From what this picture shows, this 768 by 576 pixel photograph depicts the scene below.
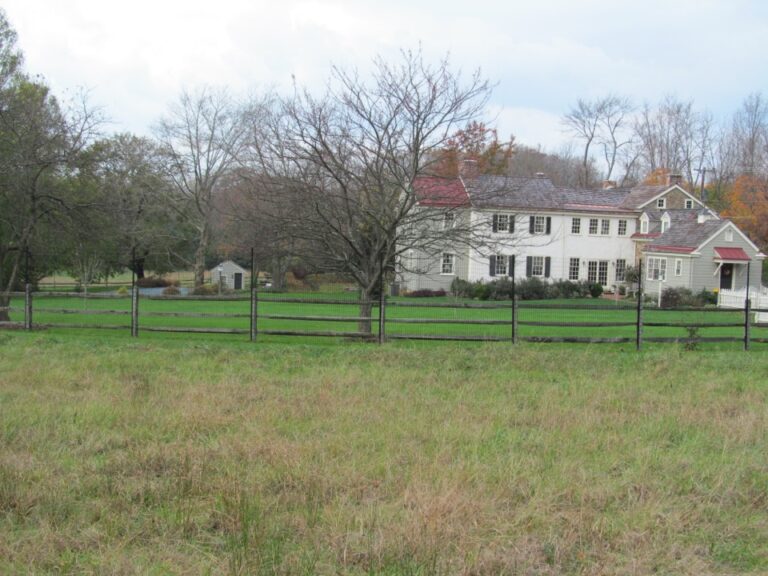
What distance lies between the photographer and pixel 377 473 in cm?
694

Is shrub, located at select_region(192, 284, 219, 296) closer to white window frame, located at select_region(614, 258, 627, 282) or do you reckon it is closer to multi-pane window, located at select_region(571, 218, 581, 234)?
multi-pane window, located at select_region(571, 218, 581, 234)

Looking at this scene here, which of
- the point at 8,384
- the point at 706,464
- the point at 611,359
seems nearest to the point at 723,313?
the point at 611,359

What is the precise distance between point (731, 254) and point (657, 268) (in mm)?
4056

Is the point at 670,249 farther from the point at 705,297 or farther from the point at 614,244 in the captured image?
the point at 705,297

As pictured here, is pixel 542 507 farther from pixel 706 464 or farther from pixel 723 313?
pixel 723 313

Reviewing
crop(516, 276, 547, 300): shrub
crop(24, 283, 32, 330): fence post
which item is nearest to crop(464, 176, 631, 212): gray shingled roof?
crop(516, 276, 547, 300): shrub

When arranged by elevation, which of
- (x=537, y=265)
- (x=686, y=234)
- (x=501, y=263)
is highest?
(x=686, y=234)

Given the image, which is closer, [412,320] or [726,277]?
[412,320]

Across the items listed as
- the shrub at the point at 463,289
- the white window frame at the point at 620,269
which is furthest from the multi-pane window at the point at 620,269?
the shrub at the point at 463,289

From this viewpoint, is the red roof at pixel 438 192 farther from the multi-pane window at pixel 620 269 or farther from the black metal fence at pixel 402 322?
the multi-pane window at pixel 620 269

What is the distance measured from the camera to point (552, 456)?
7.63m

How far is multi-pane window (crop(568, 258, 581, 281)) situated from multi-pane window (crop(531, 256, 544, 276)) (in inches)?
65.5

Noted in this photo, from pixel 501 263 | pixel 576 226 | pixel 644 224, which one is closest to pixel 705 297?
pixel 644 224

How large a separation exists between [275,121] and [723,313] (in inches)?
758
